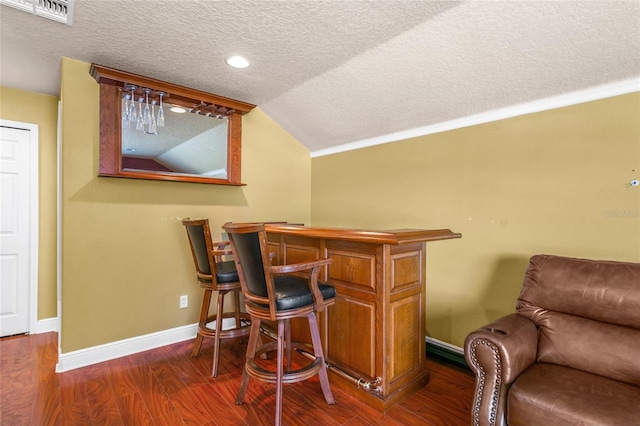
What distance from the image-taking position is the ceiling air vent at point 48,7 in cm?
187

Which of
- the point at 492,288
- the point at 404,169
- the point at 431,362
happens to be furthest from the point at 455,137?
the point at 431,362

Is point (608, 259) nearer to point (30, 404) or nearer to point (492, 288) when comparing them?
point (492, 288)

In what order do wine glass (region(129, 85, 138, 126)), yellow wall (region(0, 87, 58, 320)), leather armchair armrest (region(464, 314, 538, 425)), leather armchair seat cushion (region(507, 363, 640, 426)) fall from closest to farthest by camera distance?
leather armchair seat cushion (region(507, 363, 640, 426)), leather armchair armrest (region(464, 314, 538, 425)), wine glass (region(129, 85, 138, 126)), yellow wall (region(0, 87, 58, 320))

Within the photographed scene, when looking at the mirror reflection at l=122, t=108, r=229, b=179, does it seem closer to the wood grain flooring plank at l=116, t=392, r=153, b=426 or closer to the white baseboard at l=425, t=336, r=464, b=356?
the wood grain flooring plank at l=116, t=392, r=153, b=426

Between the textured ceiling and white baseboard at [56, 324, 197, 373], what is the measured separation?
229 cm

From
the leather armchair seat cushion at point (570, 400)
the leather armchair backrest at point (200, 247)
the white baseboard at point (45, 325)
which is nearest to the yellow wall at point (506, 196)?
the leather armchair seat cushion at point (570, 400)

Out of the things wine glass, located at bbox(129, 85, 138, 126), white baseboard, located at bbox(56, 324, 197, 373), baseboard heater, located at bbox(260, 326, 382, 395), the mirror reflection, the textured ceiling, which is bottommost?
white baseboard, located at bbox(56, 324, 197, 373)

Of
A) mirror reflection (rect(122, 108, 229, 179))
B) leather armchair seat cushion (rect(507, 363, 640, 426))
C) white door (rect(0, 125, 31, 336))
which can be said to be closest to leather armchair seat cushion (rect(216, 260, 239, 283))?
Result: mirror reflection (rect(122, 108, 229, 179))

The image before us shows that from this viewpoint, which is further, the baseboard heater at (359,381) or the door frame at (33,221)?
the door frame at (33,221)

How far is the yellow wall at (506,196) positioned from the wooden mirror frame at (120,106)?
1.61m

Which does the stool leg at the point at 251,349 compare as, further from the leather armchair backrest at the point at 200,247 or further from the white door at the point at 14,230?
the white door at the point at 14,230

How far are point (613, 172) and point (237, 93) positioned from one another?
9.84 feet

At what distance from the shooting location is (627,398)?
134 cm

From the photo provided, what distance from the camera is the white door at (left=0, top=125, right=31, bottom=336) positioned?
310cm
